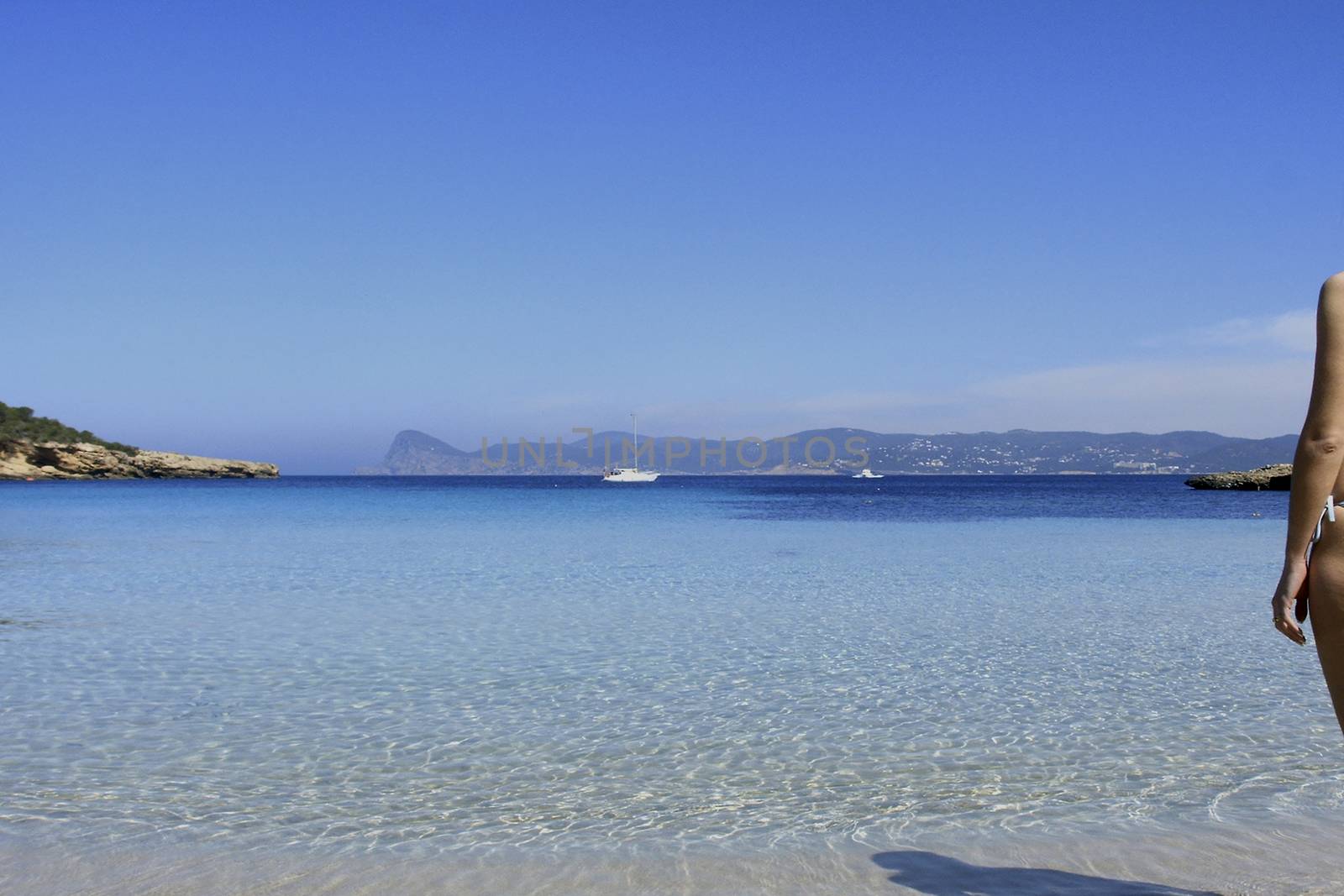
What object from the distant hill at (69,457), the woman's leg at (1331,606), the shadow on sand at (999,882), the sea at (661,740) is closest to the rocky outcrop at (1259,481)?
the sea at (661,740)

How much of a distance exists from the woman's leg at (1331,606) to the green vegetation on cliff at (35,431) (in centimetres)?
13370

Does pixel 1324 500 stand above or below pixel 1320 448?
below

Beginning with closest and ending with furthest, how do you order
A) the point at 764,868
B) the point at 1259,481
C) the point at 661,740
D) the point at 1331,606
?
1. the point at 1331,606
2. the point at 764,868
3. the point at 661,740
4. the point at 1259,481

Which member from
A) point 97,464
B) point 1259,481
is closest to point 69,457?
point 97,464

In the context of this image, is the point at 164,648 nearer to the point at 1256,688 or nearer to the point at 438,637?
the point at 438,637

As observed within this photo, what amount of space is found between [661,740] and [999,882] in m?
2.80

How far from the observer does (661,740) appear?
6926 mm

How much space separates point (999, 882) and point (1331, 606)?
6.61ft

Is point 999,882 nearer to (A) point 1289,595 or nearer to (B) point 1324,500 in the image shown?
(A) point 1289,595

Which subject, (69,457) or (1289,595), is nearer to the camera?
(1289,595)

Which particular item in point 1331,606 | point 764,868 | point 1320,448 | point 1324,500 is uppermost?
point 1320,448

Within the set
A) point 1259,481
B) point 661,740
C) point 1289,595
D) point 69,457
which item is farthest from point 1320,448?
point 69,457

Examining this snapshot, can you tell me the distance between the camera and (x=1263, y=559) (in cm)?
2117

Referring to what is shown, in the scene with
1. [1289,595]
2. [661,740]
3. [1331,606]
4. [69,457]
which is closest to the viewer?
[1331,606]
